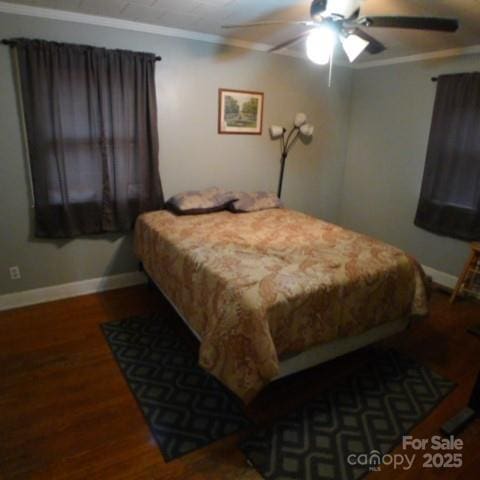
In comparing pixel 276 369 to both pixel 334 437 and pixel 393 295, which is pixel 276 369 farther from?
pixel 393 295

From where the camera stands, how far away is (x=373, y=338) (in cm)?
233

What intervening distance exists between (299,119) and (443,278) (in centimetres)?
228

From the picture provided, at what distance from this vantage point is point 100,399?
203 cm

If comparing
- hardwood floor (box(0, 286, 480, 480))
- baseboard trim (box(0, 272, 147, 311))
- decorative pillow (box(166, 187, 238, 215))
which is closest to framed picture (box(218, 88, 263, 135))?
decorative pillow (box(166, 187, 238, 215))

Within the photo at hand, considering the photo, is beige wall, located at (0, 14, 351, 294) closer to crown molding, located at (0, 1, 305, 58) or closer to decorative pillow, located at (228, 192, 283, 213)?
crown molding, located at (0, 1, 305, 58)

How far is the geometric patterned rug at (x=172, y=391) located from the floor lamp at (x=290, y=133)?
2.33 meters

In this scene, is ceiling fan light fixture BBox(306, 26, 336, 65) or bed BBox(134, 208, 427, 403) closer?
bed BBox(134, 208, 427, 403)

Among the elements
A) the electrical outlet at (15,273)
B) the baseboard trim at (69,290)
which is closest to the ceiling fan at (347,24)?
the baseboard trim at (69,290)

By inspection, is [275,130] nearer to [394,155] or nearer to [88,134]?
→ [394,155]

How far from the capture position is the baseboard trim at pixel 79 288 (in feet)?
9.89

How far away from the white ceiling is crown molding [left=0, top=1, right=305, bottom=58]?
0.18ft

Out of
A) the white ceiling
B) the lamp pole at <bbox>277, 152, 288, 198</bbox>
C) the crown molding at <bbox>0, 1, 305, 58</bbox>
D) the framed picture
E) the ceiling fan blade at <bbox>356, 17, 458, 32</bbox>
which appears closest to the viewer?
the ceiling fan blade at <bbox>356, 17, 458, 32</bbox>

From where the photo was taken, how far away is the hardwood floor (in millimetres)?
1644

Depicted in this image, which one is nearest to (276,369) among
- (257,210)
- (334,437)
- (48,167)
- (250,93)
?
(334,437)
